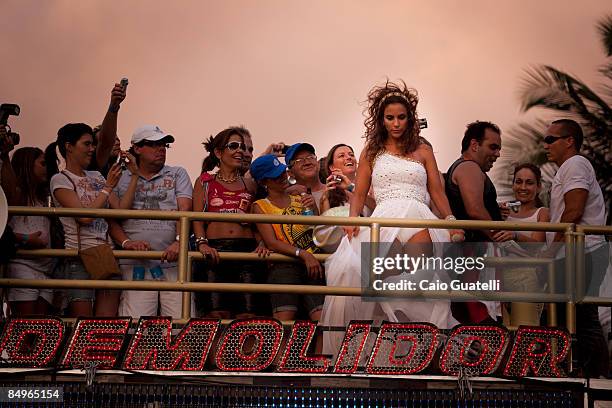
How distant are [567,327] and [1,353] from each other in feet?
13.3

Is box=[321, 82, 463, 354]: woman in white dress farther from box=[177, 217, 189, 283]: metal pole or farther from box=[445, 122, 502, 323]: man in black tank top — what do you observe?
box=[177, 217, 189, 283]: metal pole

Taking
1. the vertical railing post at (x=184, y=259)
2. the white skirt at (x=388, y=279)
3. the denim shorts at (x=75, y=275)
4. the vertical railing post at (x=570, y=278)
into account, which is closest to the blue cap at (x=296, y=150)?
the white skirt at (x=388, y=279)

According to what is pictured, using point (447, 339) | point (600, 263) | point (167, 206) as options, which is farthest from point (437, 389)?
point (167, 206)

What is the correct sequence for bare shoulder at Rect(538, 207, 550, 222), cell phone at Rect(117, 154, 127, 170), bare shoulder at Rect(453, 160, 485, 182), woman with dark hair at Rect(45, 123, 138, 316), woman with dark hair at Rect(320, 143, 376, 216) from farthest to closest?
1. bare shoulder at Rect(538, 207, 550, 222)
2. cell phone at Rect(117, 154, 127, 170)
3. woman with dark hair at Rect(320, 143, 376, 216)
4. bare shoulder at Rect(453, 160, 485, 182)
5. woman with dark hair at Rect(45, 123, 138, 316)

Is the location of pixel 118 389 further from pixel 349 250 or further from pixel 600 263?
pixel 600 263

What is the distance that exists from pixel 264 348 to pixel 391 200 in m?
1.56

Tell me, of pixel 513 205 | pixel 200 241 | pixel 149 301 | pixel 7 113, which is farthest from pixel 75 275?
pixel 513 205

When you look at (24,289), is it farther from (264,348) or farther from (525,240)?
(525,240)

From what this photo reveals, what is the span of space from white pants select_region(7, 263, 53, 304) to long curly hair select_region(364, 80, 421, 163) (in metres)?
2.72

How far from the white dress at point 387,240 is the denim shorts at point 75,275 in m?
1.88

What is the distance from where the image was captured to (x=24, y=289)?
9562 mm


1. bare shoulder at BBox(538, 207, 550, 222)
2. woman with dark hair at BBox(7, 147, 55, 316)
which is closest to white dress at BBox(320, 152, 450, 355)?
bare shoulder at BBox(538, 207, 550, 222)

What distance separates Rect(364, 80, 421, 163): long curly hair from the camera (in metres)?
9.48

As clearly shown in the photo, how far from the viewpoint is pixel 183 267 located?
901 centimetres
